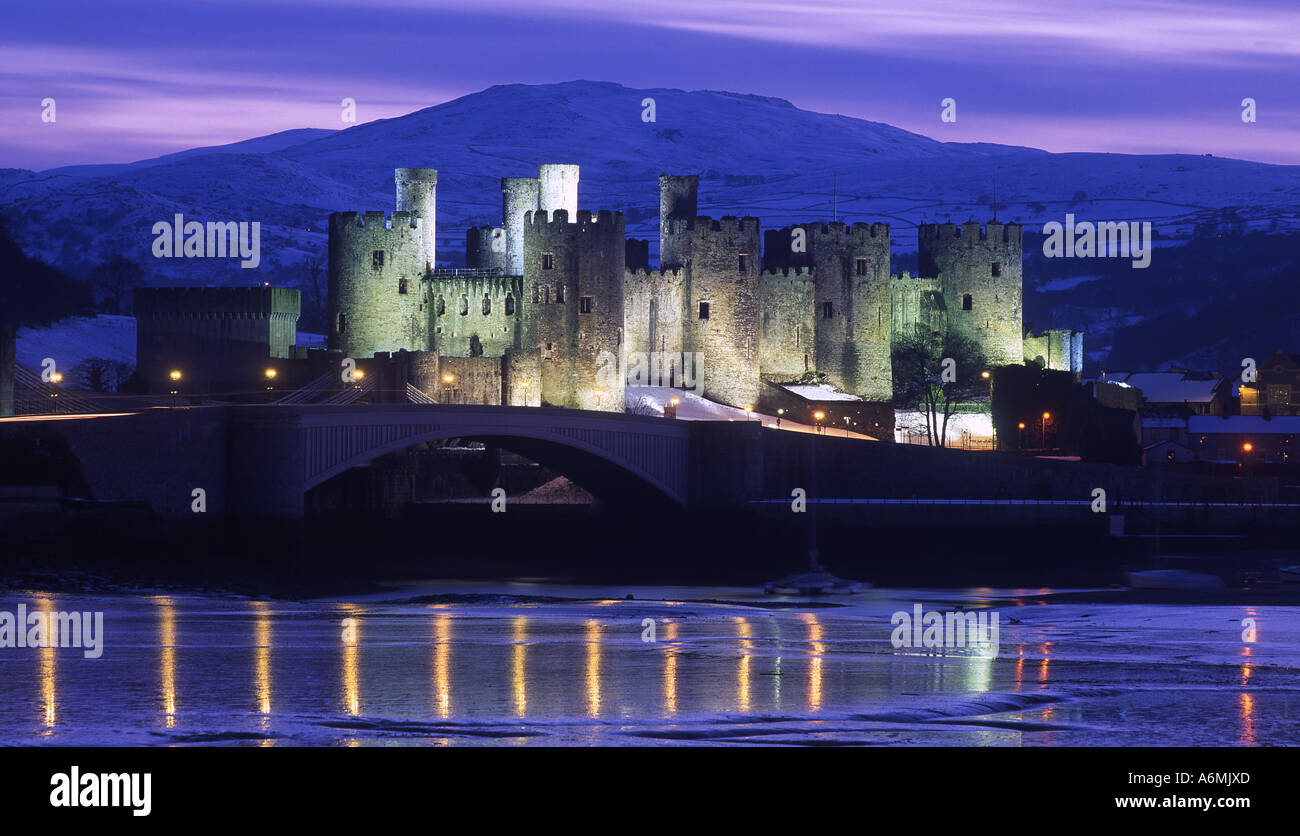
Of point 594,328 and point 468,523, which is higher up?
point 594,328

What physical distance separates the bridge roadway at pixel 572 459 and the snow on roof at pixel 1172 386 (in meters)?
48.1

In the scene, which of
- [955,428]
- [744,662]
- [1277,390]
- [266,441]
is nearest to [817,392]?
[955,428]

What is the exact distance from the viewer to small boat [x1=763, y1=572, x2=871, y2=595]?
193 ft

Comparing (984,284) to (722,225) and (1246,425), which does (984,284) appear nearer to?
(1246,425)

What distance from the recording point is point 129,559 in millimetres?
52906

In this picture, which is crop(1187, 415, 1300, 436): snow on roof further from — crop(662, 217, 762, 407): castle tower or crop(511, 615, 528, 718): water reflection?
crop(511, 615, 528, 718): water reflection

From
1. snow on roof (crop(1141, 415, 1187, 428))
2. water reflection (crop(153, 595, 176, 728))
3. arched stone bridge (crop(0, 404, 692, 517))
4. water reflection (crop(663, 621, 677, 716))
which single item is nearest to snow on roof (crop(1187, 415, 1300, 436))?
snow on roof (crop(1141, 415, 1187, 428))

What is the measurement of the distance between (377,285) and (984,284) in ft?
101

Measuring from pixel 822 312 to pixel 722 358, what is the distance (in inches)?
262

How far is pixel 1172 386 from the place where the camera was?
138 m

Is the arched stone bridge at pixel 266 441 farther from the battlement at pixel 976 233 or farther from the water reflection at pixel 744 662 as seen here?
the battlement at pixel 976 233
